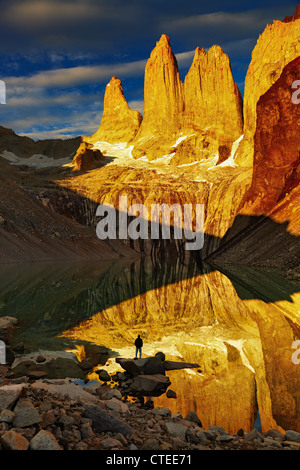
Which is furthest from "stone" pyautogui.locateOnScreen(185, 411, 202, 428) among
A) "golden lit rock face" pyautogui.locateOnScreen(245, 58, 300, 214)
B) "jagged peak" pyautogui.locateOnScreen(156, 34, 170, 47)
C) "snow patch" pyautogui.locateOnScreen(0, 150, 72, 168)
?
"jagged peak" pyautogui.locateOnScreen(156, 34, 170, 47)

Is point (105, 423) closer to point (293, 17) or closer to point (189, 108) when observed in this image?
point (293, 17)

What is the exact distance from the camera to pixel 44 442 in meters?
6.47

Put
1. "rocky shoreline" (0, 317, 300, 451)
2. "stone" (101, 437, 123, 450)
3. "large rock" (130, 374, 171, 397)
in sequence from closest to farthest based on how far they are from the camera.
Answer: "rocky shoreline" (0, 317, 300, 451) < "stone" (101, 437, 123, 450) < "large rock" (130, 374, 171, 397)

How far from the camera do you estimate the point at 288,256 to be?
52031 mm

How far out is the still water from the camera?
11.5 metres

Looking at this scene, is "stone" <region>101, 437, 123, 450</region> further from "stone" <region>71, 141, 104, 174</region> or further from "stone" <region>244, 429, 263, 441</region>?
"stone" <region>71, 141, 104, 174</region>

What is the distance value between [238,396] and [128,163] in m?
116

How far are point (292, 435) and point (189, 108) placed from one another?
135811 millimetres

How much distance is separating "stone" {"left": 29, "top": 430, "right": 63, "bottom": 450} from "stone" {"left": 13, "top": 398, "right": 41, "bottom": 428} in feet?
1.58

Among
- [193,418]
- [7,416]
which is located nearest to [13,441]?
[7,416]

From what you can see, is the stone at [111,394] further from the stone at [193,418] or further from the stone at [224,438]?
the stone at [224,438]

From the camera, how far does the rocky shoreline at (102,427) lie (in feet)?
22.7

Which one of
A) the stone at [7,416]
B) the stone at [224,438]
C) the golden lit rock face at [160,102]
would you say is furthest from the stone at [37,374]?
the golden lit rock face at [160,102]
